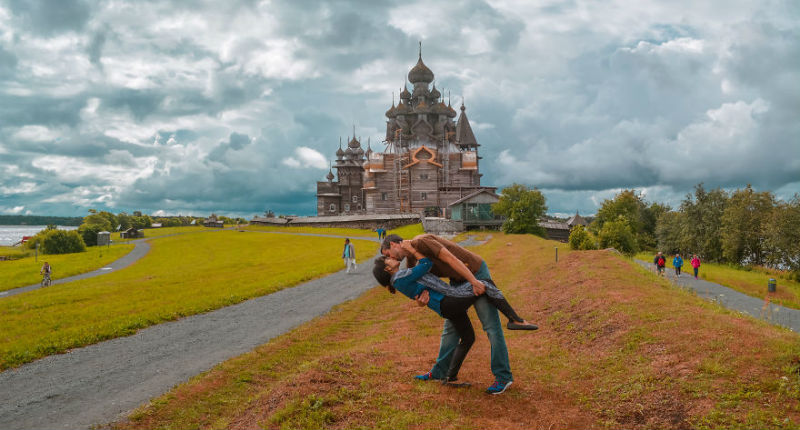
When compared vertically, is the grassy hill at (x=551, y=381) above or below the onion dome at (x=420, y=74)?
below

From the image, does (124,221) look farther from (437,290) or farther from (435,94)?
(437,290)

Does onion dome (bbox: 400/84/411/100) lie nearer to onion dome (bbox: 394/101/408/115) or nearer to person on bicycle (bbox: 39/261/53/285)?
onion dome (bbox: 394/101/408/115)

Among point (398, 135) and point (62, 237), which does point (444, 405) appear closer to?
point (398, 135)

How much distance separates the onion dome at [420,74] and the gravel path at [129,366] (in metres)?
66.6

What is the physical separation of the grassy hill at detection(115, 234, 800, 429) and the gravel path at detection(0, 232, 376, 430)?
845mm

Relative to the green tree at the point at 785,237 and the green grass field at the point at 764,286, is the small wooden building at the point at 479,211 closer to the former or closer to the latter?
the green grass field at the point at 764,286

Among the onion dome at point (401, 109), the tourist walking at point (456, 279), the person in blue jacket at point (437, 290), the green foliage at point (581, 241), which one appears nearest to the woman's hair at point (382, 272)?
the person in blue jacket at point (437, 290)

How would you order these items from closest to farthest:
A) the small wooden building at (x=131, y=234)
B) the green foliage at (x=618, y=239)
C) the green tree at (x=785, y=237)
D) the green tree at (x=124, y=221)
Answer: the green foliage at (x=618, y=239) → the green tree at (x=785, y=237) → the small wooden building at (x=131, y=234) → the green tree at (x=124, y=221)

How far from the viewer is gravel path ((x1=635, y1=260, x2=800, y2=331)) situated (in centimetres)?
1741

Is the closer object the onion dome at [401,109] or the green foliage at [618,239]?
the green foliage at [618,239]

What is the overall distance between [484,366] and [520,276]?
43.6 ft

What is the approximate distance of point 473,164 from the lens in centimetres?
7000

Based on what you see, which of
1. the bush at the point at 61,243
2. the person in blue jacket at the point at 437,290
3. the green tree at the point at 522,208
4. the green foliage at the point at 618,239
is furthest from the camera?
the bush at the point at 61,243

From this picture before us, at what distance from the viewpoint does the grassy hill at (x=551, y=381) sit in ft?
19.6
